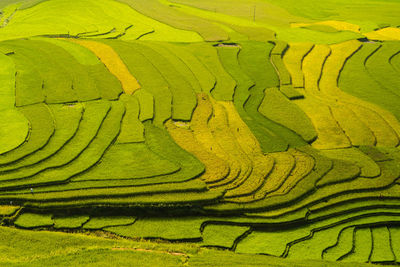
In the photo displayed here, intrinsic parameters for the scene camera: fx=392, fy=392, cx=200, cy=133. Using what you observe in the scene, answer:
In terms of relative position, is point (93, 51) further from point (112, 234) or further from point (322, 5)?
point (322, 5)

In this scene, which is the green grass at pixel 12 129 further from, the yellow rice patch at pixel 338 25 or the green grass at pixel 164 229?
the yellow rice patch at pixel 338 25

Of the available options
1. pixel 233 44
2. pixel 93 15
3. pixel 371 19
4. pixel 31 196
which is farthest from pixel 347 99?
pixel 93 15

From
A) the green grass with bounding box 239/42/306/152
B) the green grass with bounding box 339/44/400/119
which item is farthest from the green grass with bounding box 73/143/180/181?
the green grass with bounding box 339/44/400/119

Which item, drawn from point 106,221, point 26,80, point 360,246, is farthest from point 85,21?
point 360,246

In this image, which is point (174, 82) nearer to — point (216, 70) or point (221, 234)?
point (216, 70)

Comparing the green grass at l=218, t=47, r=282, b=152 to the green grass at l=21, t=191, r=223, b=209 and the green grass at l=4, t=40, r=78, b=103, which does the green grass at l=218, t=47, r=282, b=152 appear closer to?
the green grass at l=21, t=191, r=223, b=209

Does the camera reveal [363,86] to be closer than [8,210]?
No
